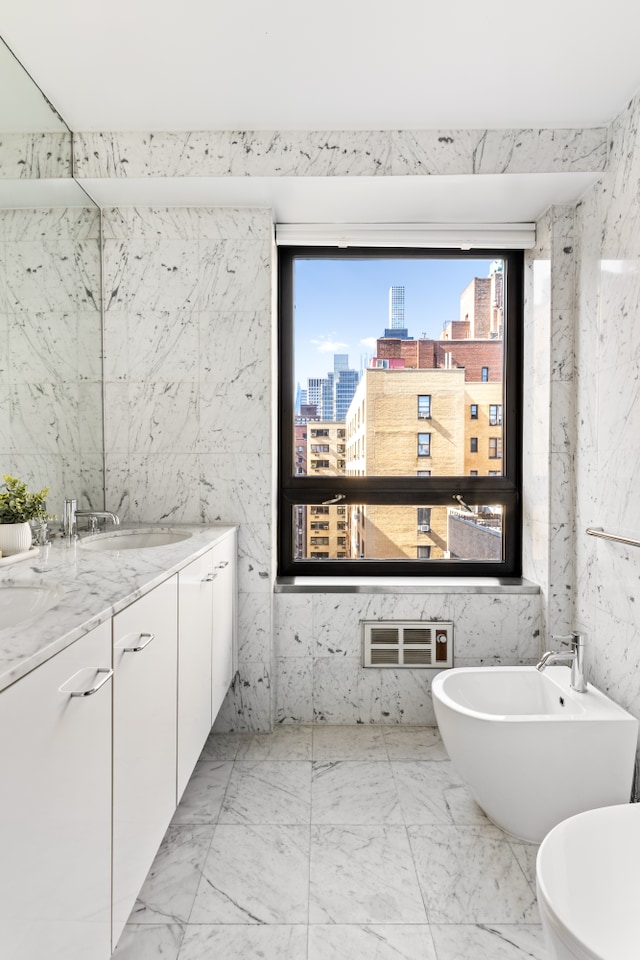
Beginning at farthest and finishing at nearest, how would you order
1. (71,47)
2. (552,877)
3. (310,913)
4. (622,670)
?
1. (622,670)
2. (71,47)
3. (310,913)
4. (552,877)

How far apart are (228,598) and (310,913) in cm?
103

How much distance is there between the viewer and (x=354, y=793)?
6.21 feet

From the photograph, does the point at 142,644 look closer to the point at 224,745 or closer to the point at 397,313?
the point at 224,745

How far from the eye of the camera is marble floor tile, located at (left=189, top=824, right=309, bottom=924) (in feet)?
4.50

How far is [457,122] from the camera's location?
1.98 meters

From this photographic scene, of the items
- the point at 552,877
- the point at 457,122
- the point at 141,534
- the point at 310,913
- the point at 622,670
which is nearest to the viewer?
the point at 552,877

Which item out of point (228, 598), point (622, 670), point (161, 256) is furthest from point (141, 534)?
point (622, 670)

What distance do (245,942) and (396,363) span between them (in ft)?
7.12

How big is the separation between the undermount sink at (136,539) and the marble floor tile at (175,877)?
0.92m

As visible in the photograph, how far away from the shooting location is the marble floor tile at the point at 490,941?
1.26 m

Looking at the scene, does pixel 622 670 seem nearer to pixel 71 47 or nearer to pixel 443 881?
pixel 443 881

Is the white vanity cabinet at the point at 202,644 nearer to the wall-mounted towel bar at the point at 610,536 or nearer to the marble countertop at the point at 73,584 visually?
the marble countertop at the point at 73,584

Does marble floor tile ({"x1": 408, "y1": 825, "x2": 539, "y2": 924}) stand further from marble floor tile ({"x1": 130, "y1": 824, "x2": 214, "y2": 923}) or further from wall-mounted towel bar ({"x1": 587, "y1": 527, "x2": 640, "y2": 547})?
wall-mounted towel bar ({"x1": 587, "y1": 527, "x2": 640, "y2": 547})

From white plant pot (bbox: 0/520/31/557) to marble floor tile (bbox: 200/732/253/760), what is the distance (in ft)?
3.67
